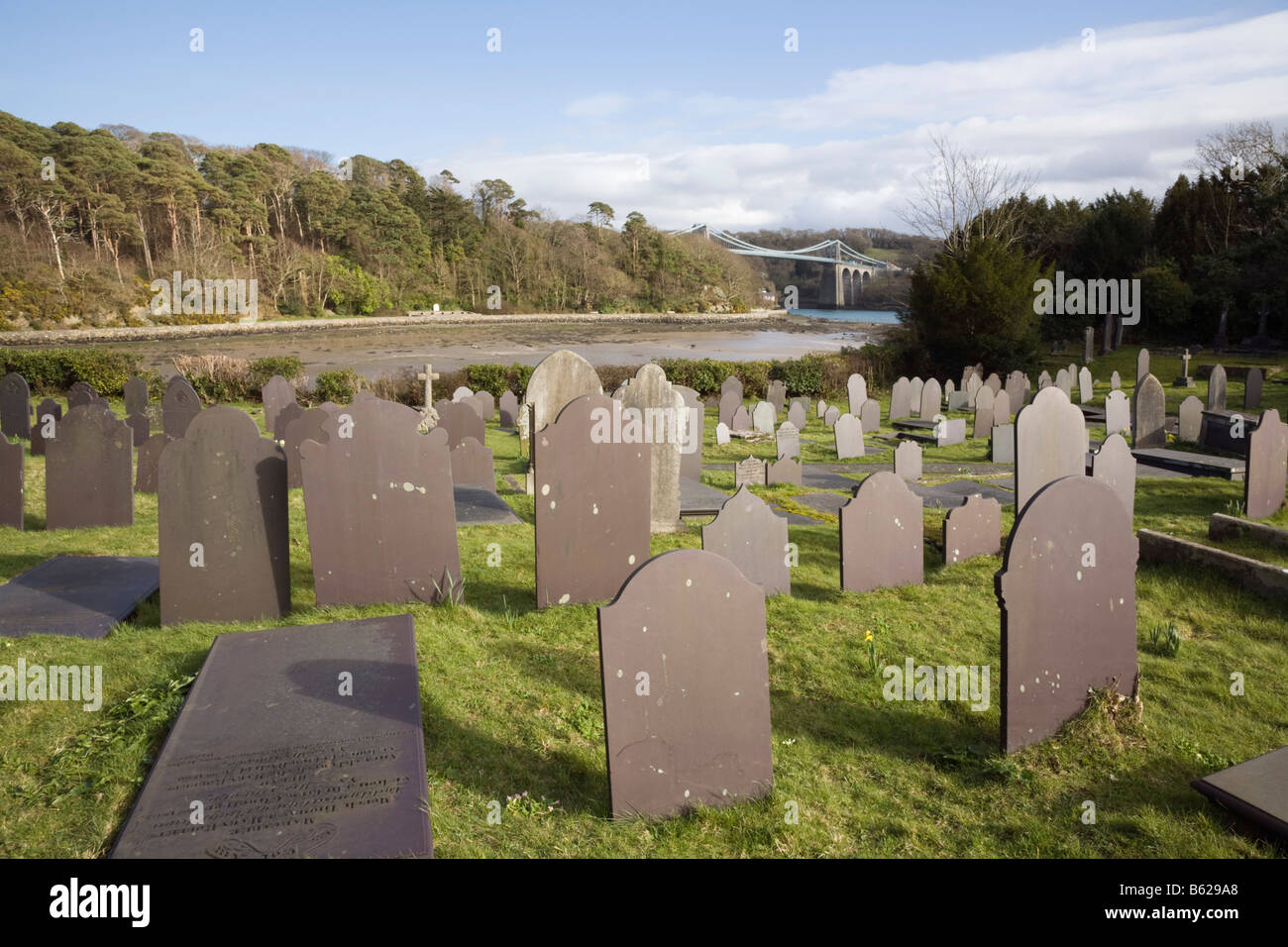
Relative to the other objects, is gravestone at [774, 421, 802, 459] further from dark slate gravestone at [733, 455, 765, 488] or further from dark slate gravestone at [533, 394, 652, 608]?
dark slate gravestone at [533, 394, 652, 608]

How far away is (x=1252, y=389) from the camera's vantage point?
16359 mm

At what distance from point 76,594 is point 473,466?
4723 millimetres

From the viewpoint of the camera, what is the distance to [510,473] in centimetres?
1135

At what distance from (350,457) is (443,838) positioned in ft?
9.97

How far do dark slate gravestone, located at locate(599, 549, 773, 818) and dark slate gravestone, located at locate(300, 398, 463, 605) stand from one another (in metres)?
2.69

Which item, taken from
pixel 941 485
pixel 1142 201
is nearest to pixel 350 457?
pixel 941 485

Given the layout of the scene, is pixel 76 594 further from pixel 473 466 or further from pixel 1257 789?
pixel 1257 789

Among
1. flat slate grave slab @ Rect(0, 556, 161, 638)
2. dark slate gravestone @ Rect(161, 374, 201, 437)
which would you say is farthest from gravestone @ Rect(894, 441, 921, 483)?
dark slate gravestone @ Rect(161, 374, 201, 437)

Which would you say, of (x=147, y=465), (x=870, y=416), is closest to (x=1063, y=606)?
(x=147, y=465)

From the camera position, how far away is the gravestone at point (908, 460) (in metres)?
10.3

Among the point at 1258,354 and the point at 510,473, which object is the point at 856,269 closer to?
the point at 1258,354

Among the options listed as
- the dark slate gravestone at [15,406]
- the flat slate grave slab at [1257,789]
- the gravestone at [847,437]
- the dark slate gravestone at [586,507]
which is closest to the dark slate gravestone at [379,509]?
the dark slate gravestone at [586,507]

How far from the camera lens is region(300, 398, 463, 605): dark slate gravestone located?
5.40 meters

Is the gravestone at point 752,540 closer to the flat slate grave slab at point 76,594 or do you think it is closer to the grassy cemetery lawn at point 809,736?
the grassy cemetery lawn at point 809,736
